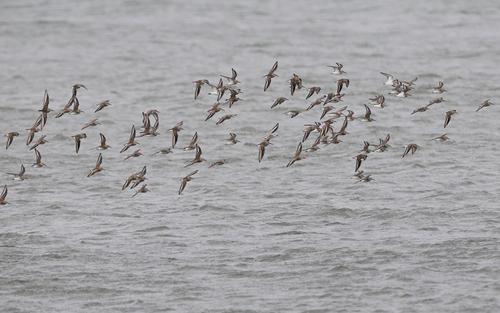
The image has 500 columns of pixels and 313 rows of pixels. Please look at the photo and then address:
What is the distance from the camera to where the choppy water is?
128 ft

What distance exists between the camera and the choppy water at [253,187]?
39.0 m

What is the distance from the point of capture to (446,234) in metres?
43.3

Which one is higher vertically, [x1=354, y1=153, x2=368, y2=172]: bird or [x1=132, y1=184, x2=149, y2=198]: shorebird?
[x1=354, y1=153, x2=368, y2=172]: bird

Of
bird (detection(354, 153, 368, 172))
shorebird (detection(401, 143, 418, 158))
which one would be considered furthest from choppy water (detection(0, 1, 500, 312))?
bird (detection(354, 153, 368, 172))

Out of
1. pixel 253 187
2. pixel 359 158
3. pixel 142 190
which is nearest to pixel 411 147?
pixel 359 158

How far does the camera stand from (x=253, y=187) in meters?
50.1

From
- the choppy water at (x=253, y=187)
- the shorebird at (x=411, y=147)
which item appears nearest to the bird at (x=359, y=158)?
the choppy water at (x=253, y=187)

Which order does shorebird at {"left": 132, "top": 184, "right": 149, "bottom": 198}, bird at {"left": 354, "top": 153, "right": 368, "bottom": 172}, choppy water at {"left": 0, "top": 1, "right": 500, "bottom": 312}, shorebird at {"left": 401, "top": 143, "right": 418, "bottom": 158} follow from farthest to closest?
shorebird at {"left": 401, "top": 143, "right": 418, "bottom": 158}
bird at {"left": 354, "top": 153, "right": 368, "bottom": 172}
shorebird at {"left": 132, "top": 184, "right": 149, "bottom": 198}
choppy water at {"left": 0, "top": 1, "right": 500, "bottom": 312}

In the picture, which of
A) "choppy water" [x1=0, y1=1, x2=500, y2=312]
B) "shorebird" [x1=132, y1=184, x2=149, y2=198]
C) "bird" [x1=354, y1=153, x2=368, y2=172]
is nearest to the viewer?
"choppy water" [x1=0, y1=1, x2=500, y2=312]

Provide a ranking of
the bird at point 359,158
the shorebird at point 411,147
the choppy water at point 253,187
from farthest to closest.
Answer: the shorebird at point 411,147, the bird at point 359,158, the choppy water at point 253,187

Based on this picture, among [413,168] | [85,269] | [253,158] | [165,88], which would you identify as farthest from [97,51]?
[85,269]

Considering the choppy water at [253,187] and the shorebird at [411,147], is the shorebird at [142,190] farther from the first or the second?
the shorebird at [411,147]

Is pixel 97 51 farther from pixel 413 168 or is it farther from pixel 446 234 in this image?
pixel 446 234

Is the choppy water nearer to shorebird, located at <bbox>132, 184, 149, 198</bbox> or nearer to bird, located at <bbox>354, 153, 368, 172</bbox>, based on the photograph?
shorebird, located at <bbox>132, 184, 149, 198</bbox>
